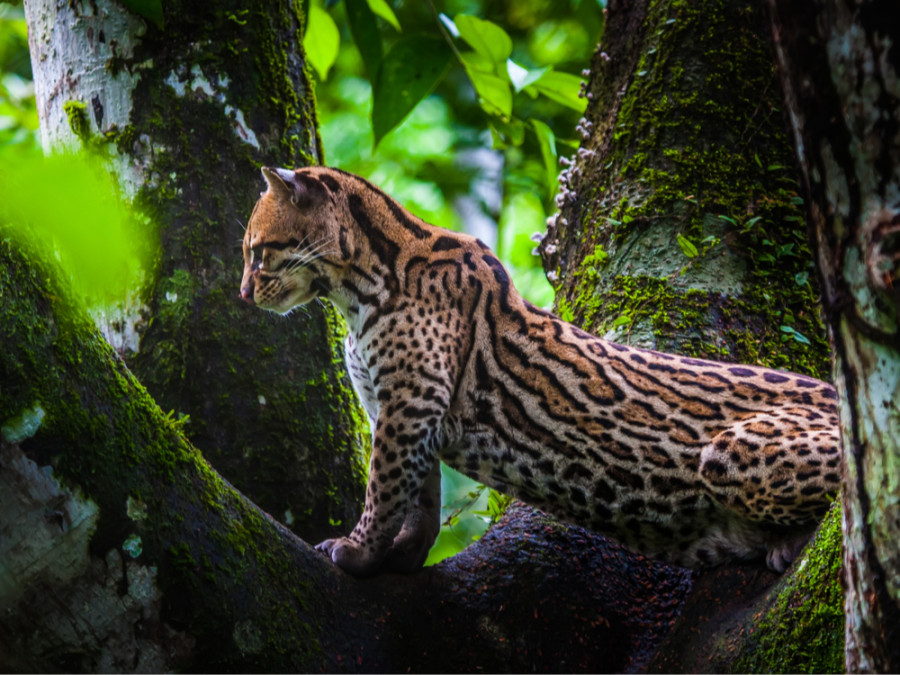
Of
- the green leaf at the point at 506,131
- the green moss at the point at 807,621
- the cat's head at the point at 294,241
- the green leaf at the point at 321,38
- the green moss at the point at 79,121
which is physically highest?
the green leaf at the point at 321,38

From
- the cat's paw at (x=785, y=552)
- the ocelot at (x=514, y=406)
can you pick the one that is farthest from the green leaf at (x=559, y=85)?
the cat's paw at (x=785, y=552)

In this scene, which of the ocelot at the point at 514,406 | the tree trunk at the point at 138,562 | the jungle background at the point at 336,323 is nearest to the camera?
the jungle background at the point at 336,323

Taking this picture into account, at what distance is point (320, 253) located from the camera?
5273mm

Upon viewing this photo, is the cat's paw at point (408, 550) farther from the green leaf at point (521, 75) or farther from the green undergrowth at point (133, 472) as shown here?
the green leaf at point (521, 75)

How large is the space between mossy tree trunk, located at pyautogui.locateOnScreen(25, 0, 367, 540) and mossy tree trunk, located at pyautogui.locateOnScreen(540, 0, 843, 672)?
6.94 ft

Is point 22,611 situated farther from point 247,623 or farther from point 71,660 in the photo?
point 247,623

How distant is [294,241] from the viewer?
5309mm

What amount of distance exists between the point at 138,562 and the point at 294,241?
2.60 m

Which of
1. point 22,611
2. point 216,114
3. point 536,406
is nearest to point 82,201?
point 22,611

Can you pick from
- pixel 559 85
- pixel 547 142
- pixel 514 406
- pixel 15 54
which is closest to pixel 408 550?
pixel 514 406

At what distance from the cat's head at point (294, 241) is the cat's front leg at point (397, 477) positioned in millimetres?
A: 930

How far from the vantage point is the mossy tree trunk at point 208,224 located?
5000mm

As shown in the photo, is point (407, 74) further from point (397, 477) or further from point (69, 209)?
point (69, 209)

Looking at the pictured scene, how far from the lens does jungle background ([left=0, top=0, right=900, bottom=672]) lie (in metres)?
2.06
